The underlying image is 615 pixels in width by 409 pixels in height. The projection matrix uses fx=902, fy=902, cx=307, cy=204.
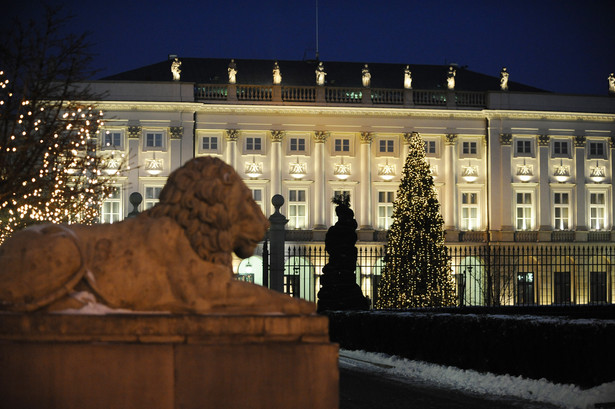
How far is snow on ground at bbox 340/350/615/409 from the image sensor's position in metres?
10.6

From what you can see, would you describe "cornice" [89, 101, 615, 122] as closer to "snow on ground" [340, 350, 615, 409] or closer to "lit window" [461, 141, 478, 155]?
"lit window" [461, 141, 478, 155]

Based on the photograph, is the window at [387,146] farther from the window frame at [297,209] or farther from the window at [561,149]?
the window at [561,149]

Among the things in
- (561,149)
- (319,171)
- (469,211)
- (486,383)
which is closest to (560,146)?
(561,149)

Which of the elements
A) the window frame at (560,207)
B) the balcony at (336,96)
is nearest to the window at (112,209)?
the balcony at (336,96)

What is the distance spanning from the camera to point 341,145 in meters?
57.7

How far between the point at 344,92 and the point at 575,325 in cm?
4708

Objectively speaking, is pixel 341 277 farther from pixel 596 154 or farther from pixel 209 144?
pixel 596 154

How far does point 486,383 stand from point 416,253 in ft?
61.1

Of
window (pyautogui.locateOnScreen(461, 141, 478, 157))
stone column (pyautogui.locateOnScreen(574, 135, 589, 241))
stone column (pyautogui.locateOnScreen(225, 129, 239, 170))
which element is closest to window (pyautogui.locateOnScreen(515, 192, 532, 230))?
stone column (pyautogui.locateOnScreen(574, 135, 589, 241))

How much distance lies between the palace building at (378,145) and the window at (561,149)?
0.25ft

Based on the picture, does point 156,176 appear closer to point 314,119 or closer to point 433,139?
point 314,119

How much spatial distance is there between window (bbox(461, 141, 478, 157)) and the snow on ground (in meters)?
43.4

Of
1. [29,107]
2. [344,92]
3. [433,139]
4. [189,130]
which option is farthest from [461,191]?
[29,107]

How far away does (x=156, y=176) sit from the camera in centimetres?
5516
